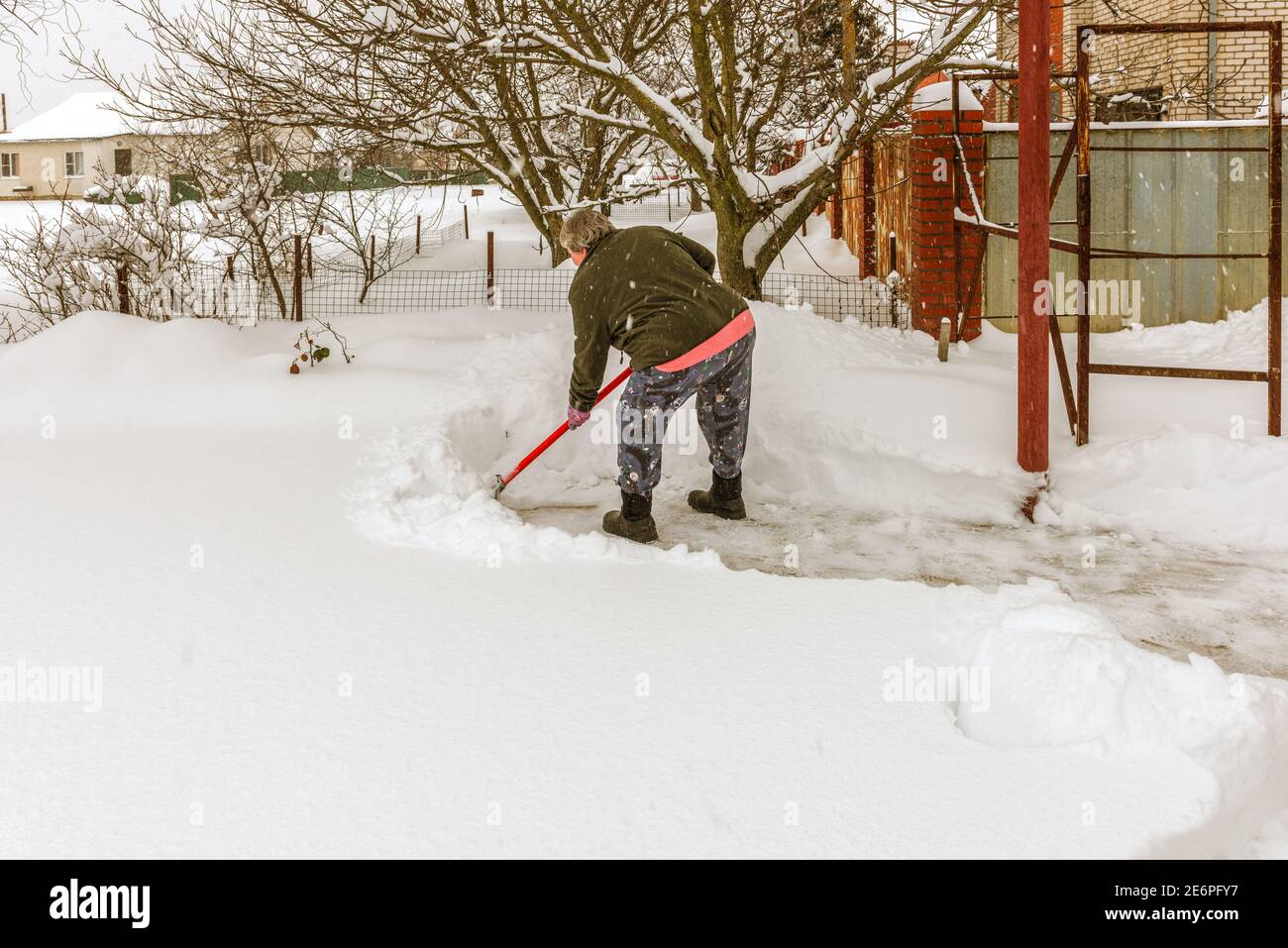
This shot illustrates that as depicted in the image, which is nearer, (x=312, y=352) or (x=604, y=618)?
(x=604, y=618)

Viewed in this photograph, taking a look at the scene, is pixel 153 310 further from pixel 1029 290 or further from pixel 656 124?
pixel 1029 290

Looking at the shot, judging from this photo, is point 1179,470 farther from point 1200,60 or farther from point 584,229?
point 1200,60

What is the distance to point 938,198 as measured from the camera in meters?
8.67

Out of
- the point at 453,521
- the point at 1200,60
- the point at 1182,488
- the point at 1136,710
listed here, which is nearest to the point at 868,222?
the point at 1200,60

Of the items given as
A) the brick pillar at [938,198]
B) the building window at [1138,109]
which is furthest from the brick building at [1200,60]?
the brick pillar at [938,198]

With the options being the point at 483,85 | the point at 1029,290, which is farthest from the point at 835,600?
the point at 483,85

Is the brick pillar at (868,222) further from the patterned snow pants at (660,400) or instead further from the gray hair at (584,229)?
the gray hair at (584,229)

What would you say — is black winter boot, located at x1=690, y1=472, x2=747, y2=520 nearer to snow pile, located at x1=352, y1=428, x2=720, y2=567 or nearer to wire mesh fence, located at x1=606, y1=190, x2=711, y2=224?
snow pile, located at x1=352, y1=428, x2=720, y2=567

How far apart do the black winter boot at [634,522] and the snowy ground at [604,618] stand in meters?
0.22

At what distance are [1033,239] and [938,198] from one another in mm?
2819

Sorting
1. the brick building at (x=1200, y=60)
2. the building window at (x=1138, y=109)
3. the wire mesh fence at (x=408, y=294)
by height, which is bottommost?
the wire mesh fence at (x=408, y=294)

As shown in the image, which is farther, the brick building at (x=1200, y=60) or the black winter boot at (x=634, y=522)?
the brick building at (x=1200, y=60)

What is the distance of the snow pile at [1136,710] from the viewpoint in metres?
2.79
